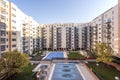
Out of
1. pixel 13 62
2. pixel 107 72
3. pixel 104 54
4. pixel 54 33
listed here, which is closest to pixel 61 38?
pixel 54 33

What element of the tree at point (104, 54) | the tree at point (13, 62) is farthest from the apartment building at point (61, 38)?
the tree at point (13, 62)

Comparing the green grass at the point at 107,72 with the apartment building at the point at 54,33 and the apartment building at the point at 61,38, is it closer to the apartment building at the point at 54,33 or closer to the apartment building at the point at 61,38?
the apartment building at the point at 54,33

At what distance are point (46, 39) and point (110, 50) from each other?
5770 cm

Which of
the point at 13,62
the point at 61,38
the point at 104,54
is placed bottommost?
the point at 13,62

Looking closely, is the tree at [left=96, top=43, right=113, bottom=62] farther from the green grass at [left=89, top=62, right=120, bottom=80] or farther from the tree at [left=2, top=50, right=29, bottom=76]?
the tree at [left=2, top=50, right=29, bottom=76]

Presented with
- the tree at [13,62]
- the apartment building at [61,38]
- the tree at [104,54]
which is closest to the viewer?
the tree at [13,62]

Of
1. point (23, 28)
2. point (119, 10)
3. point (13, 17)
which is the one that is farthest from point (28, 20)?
point (119, 10)

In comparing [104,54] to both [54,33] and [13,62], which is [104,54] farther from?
[54,33]

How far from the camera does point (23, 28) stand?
223 feet

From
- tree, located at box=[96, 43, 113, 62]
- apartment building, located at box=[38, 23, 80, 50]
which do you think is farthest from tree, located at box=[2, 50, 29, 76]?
apartment building, located at box=[38, 23, 80, 50]

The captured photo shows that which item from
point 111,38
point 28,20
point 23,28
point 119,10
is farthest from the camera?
point 28,20

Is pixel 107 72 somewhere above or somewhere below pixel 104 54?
below

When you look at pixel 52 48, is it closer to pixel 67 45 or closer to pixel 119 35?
pixel 67 45

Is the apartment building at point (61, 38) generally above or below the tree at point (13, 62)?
above
